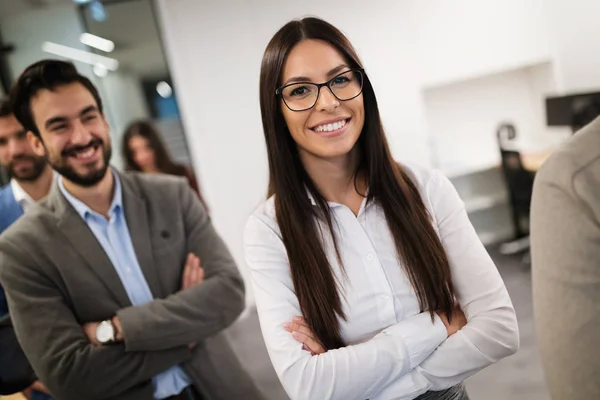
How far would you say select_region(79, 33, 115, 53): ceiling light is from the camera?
1442mm

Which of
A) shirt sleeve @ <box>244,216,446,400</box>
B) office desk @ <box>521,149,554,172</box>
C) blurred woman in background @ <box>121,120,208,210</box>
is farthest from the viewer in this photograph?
office desk @ <box>521,149,554,172</box>

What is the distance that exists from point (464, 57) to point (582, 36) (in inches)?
49.1

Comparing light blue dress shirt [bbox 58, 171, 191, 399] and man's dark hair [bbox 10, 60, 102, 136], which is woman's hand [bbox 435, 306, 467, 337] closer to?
light blue dress shirt [bbox 58, 171, 191, 399]

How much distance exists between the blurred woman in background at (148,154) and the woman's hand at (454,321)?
0.82m

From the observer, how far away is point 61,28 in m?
1.39

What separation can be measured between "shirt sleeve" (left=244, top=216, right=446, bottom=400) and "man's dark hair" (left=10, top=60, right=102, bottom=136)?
656mm

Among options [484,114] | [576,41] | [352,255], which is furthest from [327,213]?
[484,114]

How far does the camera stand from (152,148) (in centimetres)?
169

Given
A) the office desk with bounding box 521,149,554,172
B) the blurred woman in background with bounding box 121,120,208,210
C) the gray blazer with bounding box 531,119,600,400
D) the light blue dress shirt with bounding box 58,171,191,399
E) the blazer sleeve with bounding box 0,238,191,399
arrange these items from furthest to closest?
the office desk with bounding box 521,149,554,172
the blurred woman in background with bounding box 121,120,208,210
the light blue dress shirt with bounding box 58,171,191,399
the blazer sleeve with bounding box 0,238,191,399
the gray blazer with bounding box 531,119,600,400

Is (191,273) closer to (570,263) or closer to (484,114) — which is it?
(570,263)

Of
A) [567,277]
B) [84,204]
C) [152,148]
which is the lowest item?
[567,277]

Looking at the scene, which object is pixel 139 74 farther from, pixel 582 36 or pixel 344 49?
pixel 582 36

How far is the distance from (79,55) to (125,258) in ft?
1.97

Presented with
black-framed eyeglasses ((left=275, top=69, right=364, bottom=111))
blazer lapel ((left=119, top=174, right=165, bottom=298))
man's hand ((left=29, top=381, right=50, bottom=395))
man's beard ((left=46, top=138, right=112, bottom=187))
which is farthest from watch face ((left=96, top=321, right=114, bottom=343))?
black-framed eyeglasses ((left=275, top=69, right=364, bottom=111))
